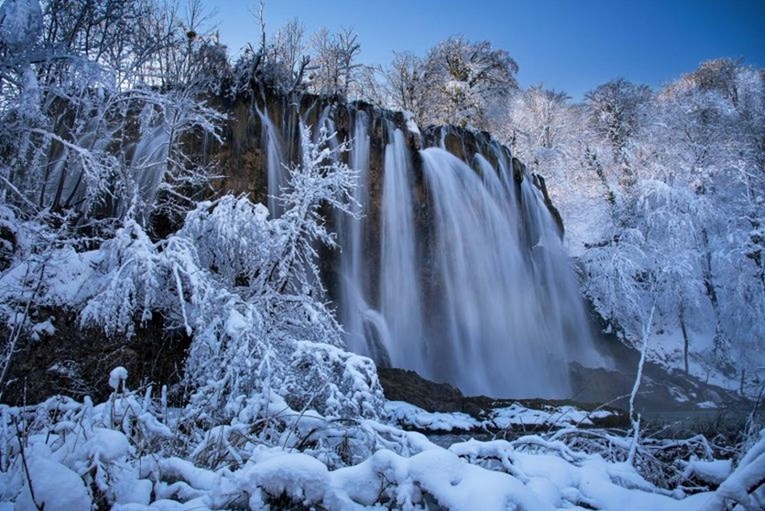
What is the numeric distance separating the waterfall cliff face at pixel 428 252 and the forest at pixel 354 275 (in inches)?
3.8

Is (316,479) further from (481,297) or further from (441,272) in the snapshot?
(481,297)

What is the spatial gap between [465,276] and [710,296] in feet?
46.2

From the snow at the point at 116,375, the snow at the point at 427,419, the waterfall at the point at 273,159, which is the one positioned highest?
the waterfall at the point at 273,159

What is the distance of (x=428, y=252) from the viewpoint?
15117 mm

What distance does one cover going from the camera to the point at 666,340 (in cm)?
2080

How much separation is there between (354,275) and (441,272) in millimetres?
3185

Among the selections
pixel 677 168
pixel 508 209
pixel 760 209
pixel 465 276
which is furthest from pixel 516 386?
pixel 677 168

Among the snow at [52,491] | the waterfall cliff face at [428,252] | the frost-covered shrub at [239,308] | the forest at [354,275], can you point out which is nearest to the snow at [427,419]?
the forest at [354,275]

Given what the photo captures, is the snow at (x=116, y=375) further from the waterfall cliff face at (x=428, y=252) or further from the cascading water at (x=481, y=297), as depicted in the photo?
the cascading water at (x=481, y=297)

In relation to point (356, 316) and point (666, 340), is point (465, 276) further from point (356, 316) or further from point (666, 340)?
point (666, 340)

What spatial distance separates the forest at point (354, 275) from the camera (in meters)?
1.69

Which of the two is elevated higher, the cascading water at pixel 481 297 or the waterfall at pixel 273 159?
the waterfall at pixel 273 159

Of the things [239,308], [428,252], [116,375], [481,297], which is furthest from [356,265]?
[116,375]

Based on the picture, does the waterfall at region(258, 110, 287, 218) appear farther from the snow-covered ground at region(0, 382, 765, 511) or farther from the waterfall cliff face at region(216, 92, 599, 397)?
the snow-covered ground at region(0, 382, 765, 511)
